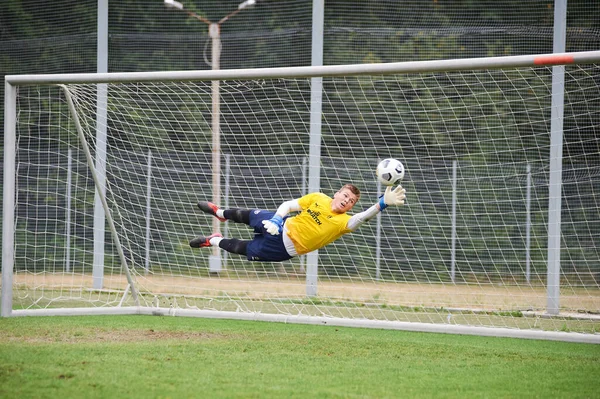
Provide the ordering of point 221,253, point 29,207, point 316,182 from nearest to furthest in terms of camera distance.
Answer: point 316,182, point 221,253, point 29,207

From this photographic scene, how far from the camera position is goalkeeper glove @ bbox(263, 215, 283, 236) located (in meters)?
7.99

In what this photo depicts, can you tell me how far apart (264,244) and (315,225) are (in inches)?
26.1

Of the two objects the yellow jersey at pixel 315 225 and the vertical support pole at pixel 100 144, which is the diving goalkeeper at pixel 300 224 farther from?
the vertical support pole at pixel 100 144

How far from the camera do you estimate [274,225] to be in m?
8.03

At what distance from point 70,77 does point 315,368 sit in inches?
197

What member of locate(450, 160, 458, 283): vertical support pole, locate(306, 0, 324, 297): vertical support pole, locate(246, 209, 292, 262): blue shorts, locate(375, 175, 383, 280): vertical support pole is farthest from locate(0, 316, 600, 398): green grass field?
locate(450, 160, 458, 283): vertical support pole

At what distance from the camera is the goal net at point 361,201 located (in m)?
11.5

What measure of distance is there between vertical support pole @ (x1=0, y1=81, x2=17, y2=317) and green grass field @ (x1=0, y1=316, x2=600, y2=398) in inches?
17.8

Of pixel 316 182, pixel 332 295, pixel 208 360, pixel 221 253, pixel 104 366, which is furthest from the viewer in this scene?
pixel 221 253

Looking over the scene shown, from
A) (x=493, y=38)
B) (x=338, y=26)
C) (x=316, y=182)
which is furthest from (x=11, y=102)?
(x=493, y=38)

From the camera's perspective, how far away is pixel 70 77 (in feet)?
30.1

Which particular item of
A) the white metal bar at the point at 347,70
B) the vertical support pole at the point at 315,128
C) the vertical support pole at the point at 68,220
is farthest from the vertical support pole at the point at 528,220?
the vertical support pole at the point at 68,220

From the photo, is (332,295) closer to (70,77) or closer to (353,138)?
(353,138)

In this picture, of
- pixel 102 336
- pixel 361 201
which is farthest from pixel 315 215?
pixel 361 201
